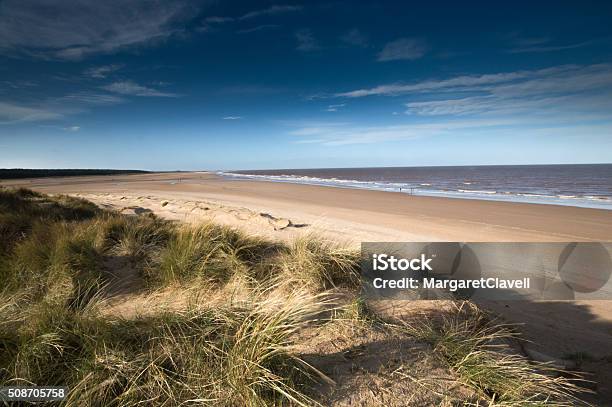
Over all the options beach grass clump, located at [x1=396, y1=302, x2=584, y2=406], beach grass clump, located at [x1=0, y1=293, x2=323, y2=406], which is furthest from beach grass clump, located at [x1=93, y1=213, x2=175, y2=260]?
beach grass clump, located at [x1=396, y1=302, x2=584, y2=406]

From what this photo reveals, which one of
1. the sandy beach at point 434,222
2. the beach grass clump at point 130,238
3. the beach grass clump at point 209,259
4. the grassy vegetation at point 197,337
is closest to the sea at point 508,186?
the sandy beach at point 434,222

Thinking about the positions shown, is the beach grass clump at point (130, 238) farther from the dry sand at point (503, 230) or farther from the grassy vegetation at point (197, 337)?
the dry sand at point (503, 230)

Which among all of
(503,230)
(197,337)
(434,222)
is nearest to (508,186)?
(434,222)

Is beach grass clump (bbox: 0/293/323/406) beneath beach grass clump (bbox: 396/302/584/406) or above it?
above

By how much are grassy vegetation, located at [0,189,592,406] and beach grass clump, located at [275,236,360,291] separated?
0.02 meters

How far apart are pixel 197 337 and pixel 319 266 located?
5.91 feet

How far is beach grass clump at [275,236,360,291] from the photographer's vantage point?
Result: 3.92 m

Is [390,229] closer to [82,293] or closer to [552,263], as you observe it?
[552,263]

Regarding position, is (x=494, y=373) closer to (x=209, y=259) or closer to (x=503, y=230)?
(x=209, y=259)

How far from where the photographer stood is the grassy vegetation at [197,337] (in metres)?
2.20

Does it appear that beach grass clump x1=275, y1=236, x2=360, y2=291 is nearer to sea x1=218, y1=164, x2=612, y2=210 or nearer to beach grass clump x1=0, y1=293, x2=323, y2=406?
beach grass clump x1=0, y1=293, x2=323, y2=406

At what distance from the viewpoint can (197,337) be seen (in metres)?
2.68

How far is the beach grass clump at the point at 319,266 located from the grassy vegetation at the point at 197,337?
21mm

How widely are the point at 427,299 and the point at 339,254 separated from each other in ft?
4.33
